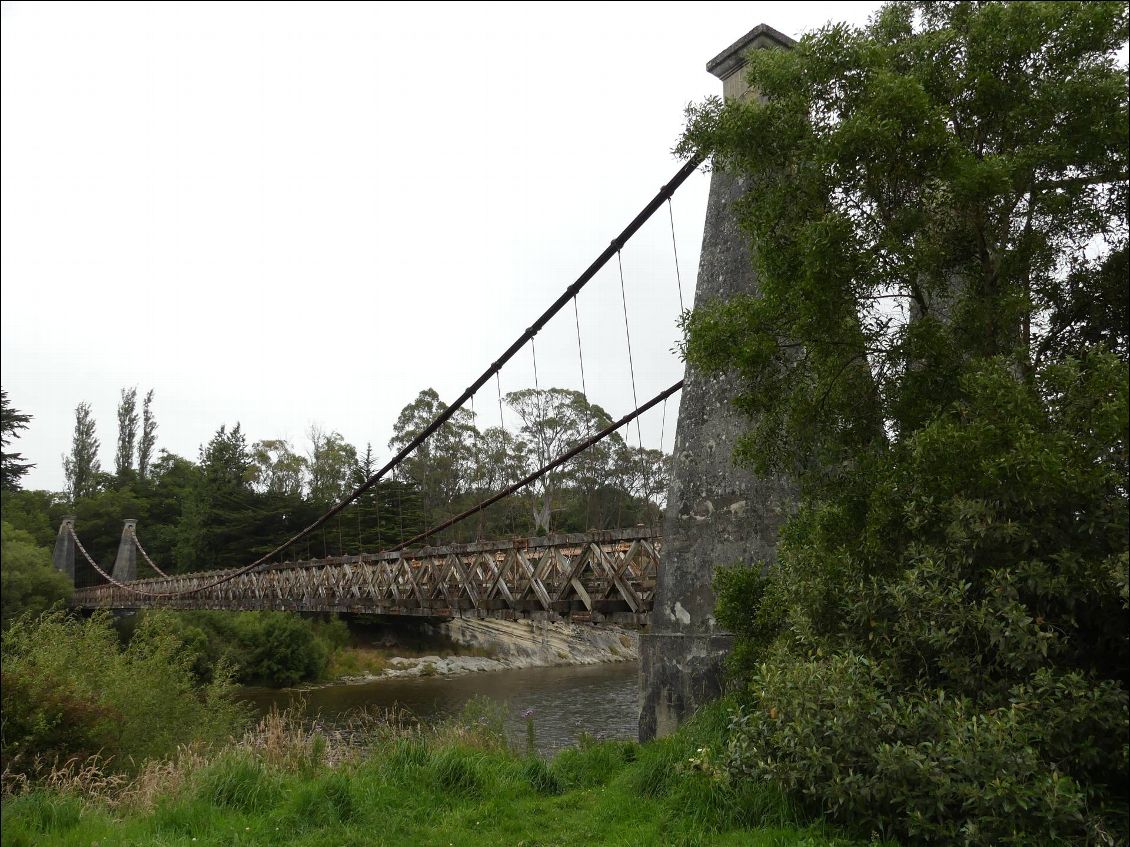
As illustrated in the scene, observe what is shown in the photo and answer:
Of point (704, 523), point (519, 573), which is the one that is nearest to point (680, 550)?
point (704, 523)

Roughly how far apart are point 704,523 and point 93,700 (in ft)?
18.0

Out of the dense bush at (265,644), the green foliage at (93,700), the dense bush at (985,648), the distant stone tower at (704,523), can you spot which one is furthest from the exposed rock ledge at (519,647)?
the dense bush at (985,648)

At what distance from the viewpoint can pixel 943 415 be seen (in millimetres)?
3324

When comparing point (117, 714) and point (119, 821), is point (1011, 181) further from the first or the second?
point (117, 714)

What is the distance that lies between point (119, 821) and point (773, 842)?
333 centimetres

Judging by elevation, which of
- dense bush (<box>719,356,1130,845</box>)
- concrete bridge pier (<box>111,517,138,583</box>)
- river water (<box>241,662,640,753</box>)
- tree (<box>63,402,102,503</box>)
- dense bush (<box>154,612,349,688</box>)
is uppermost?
tree (<box>63,402,102,503</box>)

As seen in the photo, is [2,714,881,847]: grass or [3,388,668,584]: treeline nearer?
[2,714,881,847]: grass

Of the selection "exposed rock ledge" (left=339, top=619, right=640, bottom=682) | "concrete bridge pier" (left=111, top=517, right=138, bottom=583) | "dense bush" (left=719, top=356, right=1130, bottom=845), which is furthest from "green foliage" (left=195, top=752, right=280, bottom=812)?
"concrete bridge pier" (left=111, top=517, right=138, bottom=583)

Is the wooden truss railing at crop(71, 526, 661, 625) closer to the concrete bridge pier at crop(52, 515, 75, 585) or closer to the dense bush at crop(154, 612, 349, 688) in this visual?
the dense bush at crop(154, 612, 349, 688)

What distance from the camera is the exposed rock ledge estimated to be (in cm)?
2458

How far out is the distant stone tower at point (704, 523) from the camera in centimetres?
570

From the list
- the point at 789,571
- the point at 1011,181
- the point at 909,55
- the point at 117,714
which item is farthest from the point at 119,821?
the point at 909,55

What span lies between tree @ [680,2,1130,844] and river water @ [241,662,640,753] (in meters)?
6.51

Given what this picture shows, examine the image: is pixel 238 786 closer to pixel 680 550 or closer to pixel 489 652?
pixel 680 550
